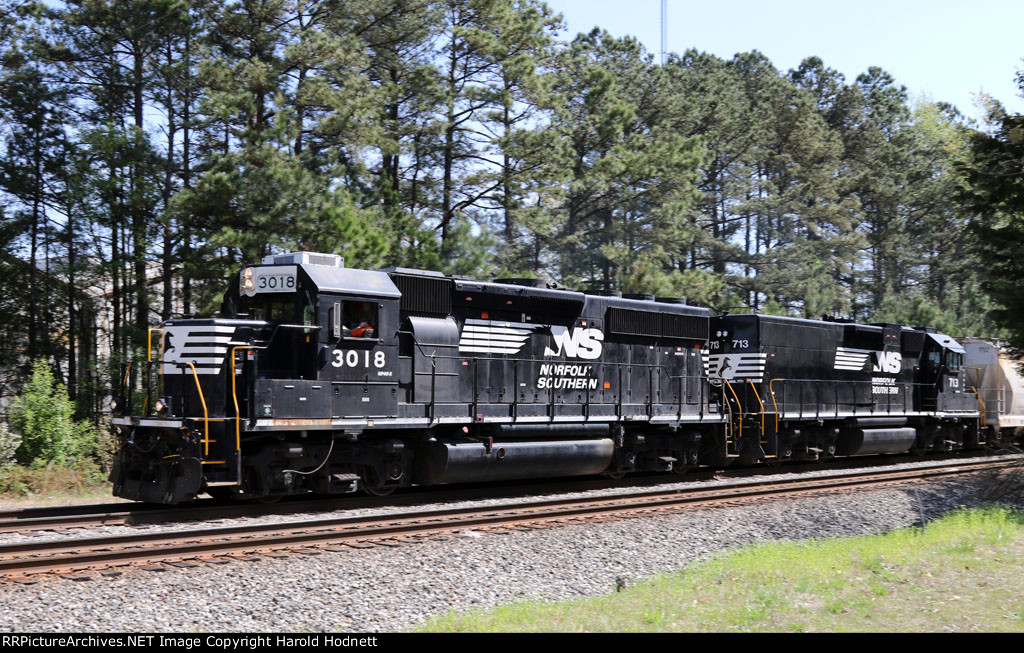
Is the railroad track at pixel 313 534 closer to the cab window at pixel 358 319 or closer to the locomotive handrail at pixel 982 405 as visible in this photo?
the cab window at pixel 358 319

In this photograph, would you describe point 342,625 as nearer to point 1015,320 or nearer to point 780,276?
point 1015,320

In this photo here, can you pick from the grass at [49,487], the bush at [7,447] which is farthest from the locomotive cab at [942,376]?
the bush at [7,447]

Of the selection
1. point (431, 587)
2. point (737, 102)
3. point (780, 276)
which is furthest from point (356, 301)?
point (737, 102)

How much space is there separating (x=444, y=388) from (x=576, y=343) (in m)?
3.13

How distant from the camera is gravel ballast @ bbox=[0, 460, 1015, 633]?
272 inches

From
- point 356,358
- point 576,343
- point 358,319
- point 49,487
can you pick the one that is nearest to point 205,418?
point 356,358

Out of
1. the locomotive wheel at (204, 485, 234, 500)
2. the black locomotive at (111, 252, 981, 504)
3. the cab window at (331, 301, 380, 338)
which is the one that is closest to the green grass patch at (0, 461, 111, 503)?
the black locomotive at (111, 252, 981, 504)

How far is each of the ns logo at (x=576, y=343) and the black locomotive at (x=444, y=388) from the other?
0.10 ft

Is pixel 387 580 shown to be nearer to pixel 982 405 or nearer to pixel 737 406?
pixel 737 406

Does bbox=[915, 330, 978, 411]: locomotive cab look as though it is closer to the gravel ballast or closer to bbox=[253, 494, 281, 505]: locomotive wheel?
the gravel ballast

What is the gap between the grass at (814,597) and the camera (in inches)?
263

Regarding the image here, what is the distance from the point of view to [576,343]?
621 inches

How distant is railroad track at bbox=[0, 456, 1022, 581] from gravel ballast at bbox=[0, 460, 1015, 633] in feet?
1.22

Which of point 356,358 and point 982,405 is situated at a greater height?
point 356,358
